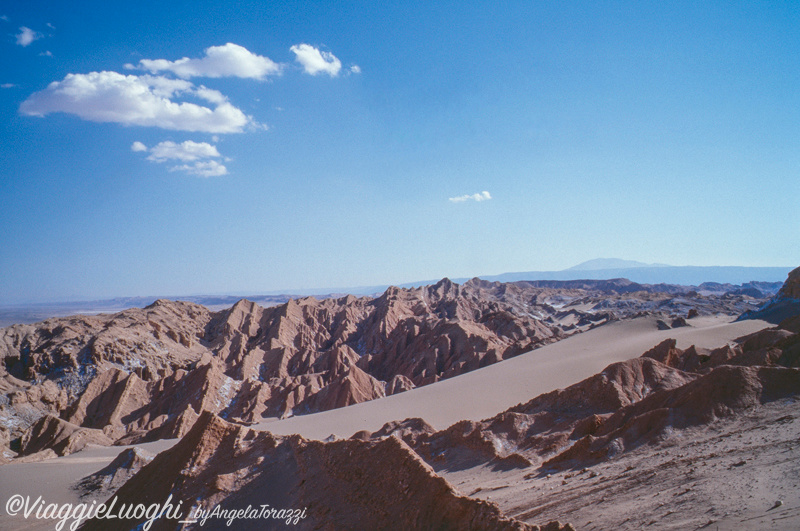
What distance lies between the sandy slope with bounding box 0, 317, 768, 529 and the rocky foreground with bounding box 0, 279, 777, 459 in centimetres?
493

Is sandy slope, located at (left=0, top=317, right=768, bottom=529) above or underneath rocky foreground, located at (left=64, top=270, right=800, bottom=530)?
underneath

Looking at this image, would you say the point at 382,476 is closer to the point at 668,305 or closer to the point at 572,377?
the point at 572,377

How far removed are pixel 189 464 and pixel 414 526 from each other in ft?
19.2

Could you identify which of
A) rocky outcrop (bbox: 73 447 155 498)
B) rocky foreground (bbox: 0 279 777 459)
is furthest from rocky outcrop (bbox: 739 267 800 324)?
rocky outcrop (bbox: 73 447 155 498)

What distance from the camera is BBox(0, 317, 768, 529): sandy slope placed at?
19.2 metres

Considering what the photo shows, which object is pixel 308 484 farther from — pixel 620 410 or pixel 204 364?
pixel 204 364

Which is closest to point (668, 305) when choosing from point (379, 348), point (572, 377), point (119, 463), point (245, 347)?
point (379, 348)

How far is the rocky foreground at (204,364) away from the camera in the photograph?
31062mm

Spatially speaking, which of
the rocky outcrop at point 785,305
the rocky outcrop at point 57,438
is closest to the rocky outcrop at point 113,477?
the rocky outcrop at point 57,438

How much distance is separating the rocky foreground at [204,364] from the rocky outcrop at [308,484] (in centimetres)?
2075

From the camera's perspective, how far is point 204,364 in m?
39.2

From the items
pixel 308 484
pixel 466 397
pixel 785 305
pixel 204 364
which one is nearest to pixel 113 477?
pixel 308 484

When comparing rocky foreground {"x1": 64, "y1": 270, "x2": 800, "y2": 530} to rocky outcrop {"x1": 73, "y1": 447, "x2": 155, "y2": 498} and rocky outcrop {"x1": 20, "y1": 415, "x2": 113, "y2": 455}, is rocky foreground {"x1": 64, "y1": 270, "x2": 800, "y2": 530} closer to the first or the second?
rocky outcrop {"x1": 73, "y1": 447, "x2": 155, "y2": 498}

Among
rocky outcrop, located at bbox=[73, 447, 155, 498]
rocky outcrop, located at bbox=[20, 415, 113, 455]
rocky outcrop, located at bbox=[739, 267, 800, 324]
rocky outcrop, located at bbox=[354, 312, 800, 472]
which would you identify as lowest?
rocky outcrop, located at bbox=[20, 415, 113, 455]
